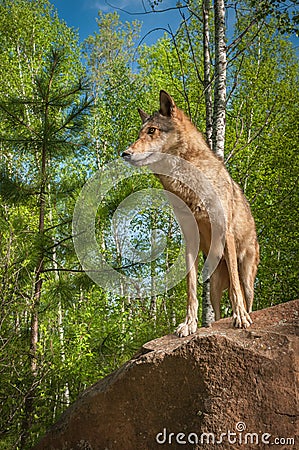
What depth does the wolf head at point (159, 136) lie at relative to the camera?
425 cm

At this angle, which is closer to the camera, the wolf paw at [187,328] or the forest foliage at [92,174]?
the wolf paw at [187,328]

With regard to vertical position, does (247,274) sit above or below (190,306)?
above

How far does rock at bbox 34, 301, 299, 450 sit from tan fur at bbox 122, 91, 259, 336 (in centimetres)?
30

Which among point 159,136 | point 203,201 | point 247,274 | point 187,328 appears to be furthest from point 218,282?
point 159,136

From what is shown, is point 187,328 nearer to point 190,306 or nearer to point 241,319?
point 190,306

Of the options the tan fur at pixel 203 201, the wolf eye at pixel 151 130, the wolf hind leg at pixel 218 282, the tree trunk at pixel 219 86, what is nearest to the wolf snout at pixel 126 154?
the tan fur at pixel 203 201

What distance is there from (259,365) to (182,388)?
0.60m

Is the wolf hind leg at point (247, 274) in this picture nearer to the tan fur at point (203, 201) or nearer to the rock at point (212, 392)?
the tan fur at point (203, 201)

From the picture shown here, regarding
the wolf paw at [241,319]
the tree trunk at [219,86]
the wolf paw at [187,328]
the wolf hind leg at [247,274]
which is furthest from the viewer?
the tree trunk at [219,86]

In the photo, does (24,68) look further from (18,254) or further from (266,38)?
(18,254)

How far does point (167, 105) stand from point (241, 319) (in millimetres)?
1964

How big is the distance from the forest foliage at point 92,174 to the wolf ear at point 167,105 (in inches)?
82.4

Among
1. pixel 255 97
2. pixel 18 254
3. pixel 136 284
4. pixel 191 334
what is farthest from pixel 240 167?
pixel 191 334

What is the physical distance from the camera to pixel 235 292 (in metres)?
4.05
